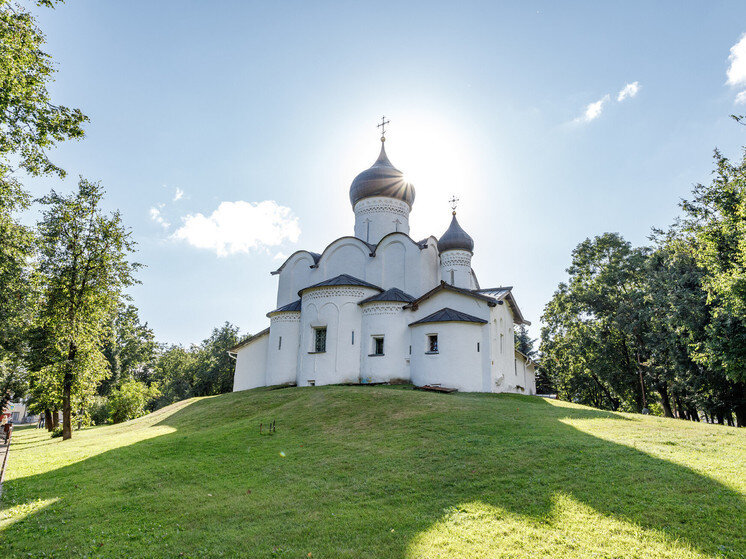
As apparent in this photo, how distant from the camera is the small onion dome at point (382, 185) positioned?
30266mm

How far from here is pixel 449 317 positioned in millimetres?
21703

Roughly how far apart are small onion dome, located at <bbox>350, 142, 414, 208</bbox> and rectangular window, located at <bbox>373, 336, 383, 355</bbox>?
11.1m

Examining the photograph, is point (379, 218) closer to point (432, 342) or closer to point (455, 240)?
point (455, 240)

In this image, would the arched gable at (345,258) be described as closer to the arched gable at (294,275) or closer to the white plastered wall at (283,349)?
the arched gable at (294,275)

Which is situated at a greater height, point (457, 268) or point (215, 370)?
point (457, 268)

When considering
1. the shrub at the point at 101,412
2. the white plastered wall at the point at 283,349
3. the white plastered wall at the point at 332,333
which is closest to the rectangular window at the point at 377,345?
the white plastered wall at the point at 332,333

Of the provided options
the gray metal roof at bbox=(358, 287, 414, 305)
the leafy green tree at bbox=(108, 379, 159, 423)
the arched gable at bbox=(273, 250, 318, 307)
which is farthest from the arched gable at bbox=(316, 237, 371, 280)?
the leafy green tree at bbox=(108, 379, 159, 423)

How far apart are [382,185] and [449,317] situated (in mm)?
12431

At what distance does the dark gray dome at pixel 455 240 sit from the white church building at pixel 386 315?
0.07 meters

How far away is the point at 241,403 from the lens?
19.9m

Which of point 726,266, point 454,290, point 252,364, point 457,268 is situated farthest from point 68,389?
point 726,266

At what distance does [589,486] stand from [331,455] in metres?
5.86

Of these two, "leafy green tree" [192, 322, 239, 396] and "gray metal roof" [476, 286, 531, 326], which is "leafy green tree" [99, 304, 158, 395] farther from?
"gray metal roof" [476, 286, 531, 326]

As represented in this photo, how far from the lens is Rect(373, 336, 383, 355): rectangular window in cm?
2381
